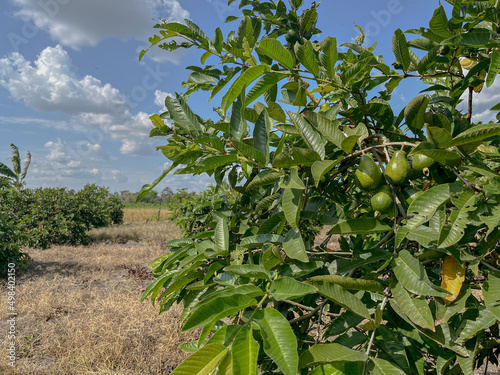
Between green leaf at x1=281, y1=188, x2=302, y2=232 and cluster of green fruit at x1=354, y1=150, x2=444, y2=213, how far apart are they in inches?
6.2

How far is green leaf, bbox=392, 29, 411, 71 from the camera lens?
91cm

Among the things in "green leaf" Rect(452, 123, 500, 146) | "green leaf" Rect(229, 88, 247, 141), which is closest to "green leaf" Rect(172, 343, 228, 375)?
"green leaf" Rect(229, 88, 247, 141)

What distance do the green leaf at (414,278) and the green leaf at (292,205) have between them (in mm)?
219

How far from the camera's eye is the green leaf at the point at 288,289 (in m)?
0.62

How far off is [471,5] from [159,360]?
10.8ft

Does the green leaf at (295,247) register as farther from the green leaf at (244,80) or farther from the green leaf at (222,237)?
the green leaf at (244,80)

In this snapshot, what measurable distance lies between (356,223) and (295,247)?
147mm

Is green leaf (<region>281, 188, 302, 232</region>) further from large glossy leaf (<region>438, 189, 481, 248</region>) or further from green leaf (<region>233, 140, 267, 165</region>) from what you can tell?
large glossy leaf (<region>438, 189, 481, 248</region>)

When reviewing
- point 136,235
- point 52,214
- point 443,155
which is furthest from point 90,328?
point 136,235

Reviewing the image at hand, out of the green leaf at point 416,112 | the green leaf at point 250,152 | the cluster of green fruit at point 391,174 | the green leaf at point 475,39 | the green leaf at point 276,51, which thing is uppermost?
the green leaf at point 276,51

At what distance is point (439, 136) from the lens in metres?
0.66

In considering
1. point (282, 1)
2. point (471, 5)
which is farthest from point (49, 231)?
point (471, 5)

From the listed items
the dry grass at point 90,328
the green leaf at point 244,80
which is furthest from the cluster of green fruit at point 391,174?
the dry grass at point 90,328

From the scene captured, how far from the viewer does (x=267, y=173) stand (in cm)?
82
